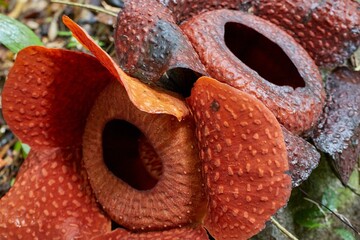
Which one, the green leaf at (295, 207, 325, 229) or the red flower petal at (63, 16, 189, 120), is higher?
the red flower petal at (63, 16, 189, 120)

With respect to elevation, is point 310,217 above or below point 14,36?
below

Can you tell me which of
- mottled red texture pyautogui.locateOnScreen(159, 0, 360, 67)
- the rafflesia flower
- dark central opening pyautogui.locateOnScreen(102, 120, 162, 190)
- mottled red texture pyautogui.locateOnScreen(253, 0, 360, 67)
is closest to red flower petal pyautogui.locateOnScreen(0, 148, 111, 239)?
the rafflesia flower

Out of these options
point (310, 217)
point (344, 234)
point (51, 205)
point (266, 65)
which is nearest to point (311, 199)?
point (310, 217)

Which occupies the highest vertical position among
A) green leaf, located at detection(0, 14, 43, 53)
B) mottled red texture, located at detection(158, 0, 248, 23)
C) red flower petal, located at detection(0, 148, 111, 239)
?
mottled red texture, located at detection(158, 0, 248, 23)

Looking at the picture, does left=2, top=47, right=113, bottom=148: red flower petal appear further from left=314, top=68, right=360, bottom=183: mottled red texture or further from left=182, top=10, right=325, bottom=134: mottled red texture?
left=314, top=68, right=360, bottom=183: mottled red texture

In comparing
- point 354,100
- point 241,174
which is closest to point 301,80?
point 354,100

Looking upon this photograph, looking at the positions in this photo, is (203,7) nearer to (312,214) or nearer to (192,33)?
(192,33)

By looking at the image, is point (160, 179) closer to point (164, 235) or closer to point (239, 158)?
point (164, 235)
